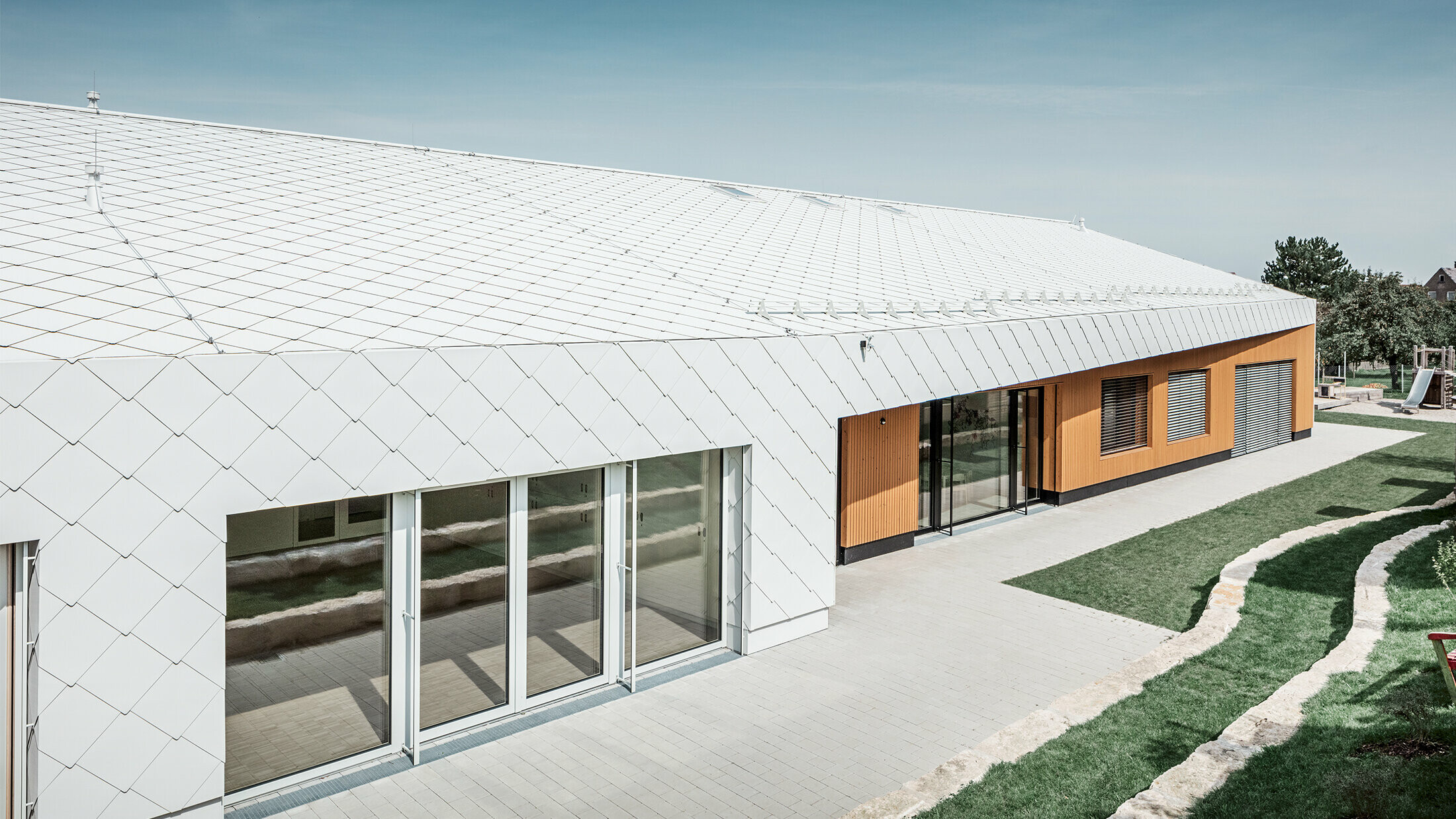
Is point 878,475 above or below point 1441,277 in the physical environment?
below

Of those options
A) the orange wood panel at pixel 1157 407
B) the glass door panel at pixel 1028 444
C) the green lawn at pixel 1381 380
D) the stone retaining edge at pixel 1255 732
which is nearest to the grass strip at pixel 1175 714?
the stone retaining edge at pixel 1255 732

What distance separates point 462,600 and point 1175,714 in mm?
6670

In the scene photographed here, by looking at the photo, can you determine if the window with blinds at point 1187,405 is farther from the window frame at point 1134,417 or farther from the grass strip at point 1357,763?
the grass strip at point 1357,763

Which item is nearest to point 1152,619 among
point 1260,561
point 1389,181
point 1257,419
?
point 1260,561

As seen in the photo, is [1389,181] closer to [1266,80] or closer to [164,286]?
[1266,80]

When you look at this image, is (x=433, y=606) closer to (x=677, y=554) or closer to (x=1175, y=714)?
(x=677, y=554)

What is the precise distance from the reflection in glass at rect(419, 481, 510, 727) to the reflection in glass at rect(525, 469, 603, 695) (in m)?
0.29

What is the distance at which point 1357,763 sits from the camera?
6.84 meters

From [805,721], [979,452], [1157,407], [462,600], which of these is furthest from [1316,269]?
[462,600]

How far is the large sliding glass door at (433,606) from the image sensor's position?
737cm

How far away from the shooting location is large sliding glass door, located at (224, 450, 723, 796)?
24.2 feet

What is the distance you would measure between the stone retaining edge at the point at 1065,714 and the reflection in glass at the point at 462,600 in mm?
3655

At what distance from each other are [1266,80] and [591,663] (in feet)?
86.8

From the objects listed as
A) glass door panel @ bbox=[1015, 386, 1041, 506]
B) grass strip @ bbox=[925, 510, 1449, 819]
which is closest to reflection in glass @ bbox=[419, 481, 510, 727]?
grass strip @ bbox=[925, 510, 1449, 819]
